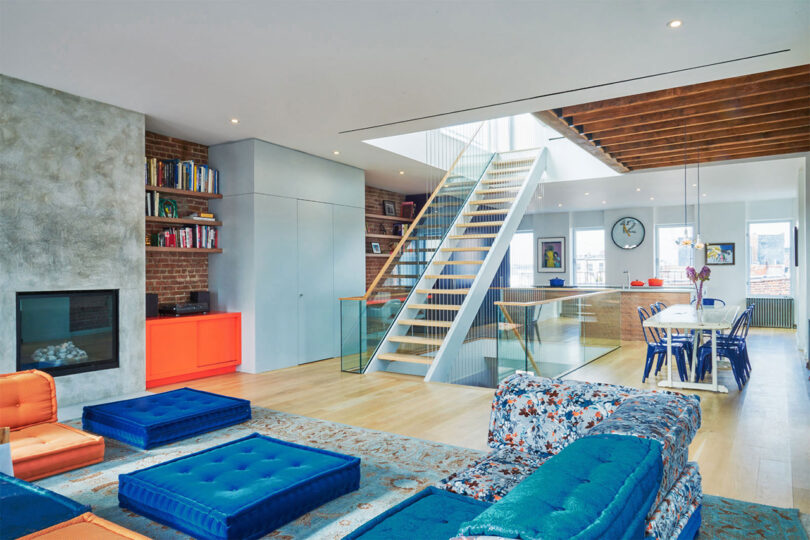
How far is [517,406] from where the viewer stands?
109 inches

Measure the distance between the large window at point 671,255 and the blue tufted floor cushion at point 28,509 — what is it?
44.7 feet

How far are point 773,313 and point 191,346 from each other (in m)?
12.3

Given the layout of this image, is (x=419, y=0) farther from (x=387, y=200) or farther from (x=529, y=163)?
(x=387, y=200)

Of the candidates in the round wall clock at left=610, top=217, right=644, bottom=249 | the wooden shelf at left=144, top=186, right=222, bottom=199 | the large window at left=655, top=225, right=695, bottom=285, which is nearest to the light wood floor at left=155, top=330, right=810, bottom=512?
the wooden shelf at left=144, top=186, right=222, bottom=199

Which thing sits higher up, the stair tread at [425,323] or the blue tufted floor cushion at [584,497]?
the blue tufted floor cushion at [584,497]

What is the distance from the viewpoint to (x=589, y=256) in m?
14.4

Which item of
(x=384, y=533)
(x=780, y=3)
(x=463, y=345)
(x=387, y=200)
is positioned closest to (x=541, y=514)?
(x=384, y=533)

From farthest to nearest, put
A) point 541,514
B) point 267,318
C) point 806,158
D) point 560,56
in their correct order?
point 806,158
point 267,318
point 560,56
point 541,514

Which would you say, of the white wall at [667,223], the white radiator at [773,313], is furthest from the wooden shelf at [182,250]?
the white radiator at [773,313]

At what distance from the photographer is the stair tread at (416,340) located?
6580 mm

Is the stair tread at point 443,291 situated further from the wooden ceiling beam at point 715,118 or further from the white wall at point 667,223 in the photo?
the white wall at point 667,223

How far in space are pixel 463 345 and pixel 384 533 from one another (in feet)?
16.5

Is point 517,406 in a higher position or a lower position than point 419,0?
lower

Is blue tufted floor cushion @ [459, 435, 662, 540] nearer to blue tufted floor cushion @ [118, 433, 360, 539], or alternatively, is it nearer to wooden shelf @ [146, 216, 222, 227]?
blue tufted floor cushion @ [118, 433, 360, 539]
